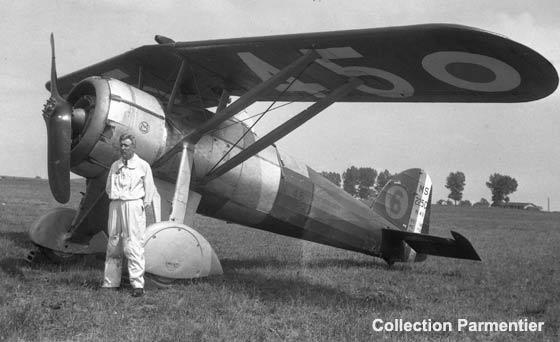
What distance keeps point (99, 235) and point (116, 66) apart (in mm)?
2558

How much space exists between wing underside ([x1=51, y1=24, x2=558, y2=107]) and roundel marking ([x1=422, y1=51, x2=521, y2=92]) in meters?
0.01

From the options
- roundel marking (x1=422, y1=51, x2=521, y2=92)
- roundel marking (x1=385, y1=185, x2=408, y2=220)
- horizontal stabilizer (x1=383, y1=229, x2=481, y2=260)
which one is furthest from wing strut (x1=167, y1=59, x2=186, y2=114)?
roundel marking (x1=385, y1=185, x2=408, y2=220)

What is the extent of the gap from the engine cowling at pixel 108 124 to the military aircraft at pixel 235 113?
13 millimetres

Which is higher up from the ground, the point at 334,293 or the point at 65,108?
the point at 65,108

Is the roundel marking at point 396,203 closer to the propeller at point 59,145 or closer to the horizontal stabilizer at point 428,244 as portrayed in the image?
the horizontal stabilizer at point 428,244

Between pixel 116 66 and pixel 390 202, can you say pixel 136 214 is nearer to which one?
pixel 116 66

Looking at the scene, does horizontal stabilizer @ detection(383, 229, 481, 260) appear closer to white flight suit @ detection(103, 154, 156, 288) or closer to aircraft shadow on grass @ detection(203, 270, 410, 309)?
aircraft shadow on grass @ detection(203, 270, 410, 309)

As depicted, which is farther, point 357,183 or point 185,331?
point 357,183

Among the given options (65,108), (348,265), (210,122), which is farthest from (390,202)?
(65,108)

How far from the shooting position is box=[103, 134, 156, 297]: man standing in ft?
16.8

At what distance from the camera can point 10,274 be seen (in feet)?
19.3

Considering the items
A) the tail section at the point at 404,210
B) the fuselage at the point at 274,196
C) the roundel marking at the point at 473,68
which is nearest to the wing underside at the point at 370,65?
the roundel marking at the point at 473,68

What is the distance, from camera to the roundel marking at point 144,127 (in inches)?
244

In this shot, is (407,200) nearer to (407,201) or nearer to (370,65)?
(407,201)
